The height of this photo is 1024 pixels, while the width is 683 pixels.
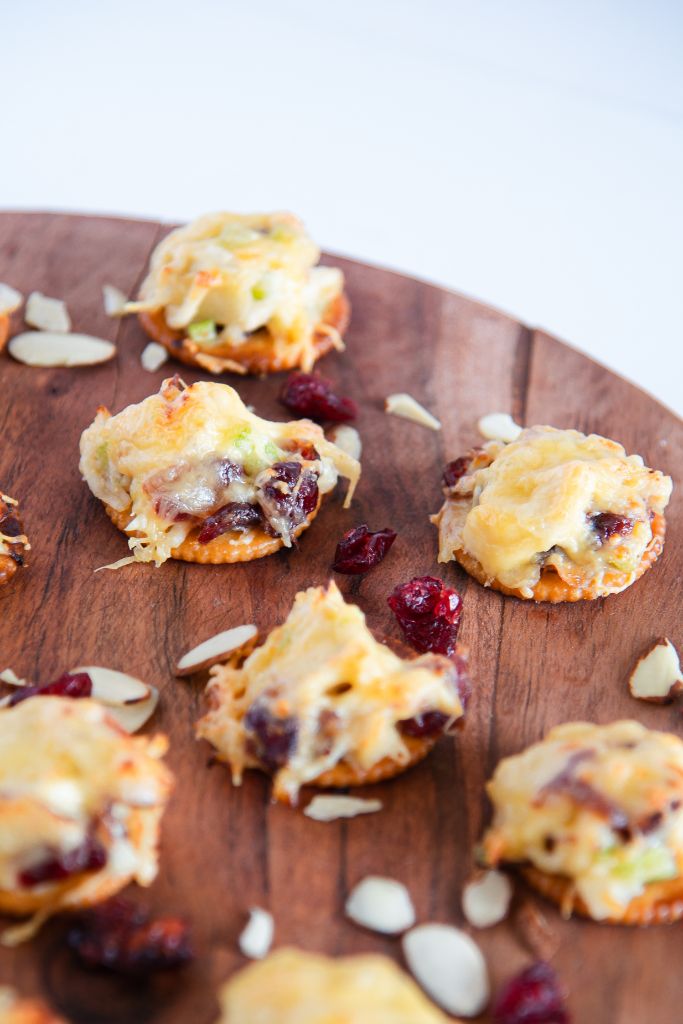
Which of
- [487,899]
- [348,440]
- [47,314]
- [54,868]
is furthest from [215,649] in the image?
[47,314]

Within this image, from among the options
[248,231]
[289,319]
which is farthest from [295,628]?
[248,231]

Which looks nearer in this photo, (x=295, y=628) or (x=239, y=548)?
(x=295, y=628)

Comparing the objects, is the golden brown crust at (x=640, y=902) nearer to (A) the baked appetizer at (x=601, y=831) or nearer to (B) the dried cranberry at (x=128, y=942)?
(A) the baked appetizer at (x=601, y=831)

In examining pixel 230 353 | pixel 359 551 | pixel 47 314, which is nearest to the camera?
pixel 359 551

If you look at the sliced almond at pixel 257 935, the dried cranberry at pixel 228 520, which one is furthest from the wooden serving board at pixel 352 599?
the dried cranberry at pixel 228 520

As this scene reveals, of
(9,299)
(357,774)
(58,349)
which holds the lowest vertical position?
(357,774)

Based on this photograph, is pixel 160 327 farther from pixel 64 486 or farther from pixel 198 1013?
pixel 198 1013

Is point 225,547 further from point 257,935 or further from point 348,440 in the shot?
point 257,935
